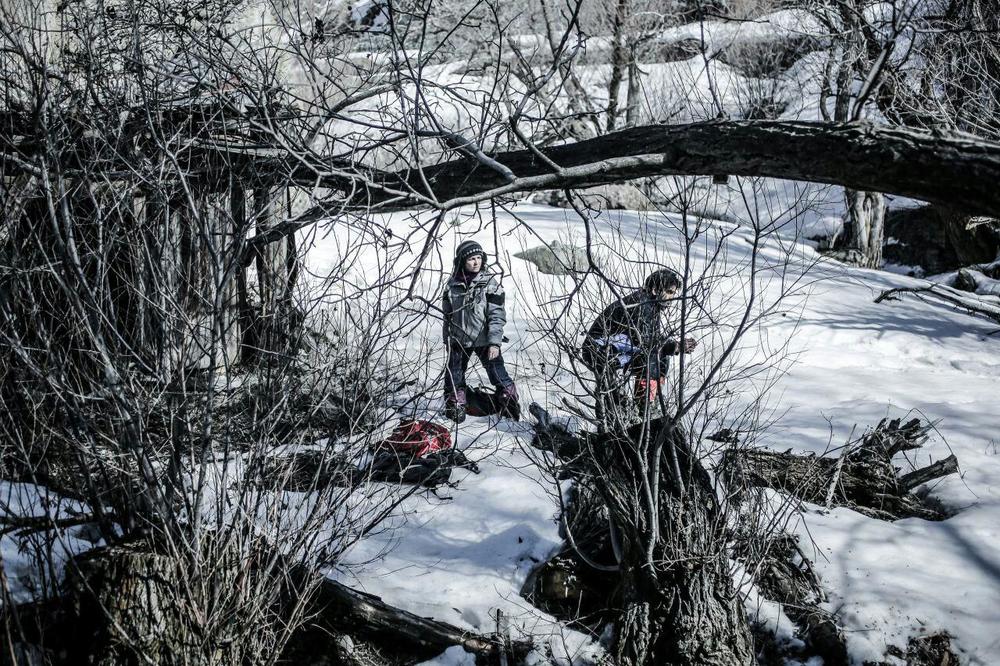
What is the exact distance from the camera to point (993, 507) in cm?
487

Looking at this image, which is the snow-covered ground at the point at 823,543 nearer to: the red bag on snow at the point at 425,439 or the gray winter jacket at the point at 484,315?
the red bag on snow at the point at 425,439

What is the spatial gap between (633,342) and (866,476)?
2.23m

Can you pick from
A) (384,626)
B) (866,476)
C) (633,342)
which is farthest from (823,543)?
(384,626)

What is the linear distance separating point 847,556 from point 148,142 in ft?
14.5

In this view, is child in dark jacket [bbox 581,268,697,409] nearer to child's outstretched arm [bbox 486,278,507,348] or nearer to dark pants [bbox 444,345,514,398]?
dark pants [bbox 444,345,514,398]

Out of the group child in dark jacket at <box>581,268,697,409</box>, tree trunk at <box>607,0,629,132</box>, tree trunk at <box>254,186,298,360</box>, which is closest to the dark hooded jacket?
child in dark jacket at <box>581,268,697,409</box>

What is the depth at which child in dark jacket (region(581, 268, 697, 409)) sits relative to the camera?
400cm

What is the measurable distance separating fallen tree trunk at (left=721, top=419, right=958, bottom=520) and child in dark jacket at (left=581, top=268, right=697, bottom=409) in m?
1.13

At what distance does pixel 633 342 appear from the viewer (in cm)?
433

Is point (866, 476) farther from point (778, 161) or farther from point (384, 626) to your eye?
point (384, 626)

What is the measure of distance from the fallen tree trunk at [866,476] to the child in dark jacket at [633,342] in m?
1.13

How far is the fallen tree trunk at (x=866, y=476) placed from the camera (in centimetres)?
504

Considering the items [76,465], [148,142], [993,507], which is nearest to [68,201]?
[148,142]

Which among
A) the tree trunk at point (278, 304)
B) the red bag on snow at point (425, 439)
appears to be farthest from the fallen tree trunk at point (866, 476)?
the tree trunk at point (278, 304)
